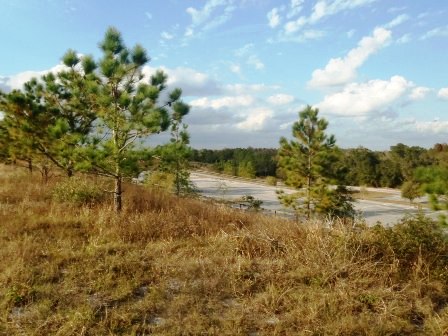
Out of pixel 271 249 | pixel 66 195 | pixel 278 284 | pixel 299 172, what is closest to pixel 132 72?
pixel 66 195

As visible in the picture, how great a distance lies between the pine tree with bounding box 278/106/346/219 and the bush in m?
17.4

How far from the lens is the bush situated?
8477 millimetres

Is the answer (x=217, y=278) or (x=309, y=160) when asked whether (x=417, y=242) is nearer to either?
(x=217, y=278)

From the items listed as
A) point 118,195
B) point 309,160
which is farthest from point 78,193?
point 309,160

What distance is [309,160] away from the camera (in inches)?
975

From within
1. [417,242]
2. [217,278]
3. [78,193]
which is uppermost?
[78,193]

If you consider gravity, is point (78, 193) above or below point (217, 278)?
above

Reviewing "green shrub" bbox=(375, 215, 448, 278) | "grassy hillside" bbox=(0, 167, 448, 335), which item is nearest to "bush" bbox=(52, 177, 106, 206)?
"grassy hillside" bbox=(0, 167, 448, 335)

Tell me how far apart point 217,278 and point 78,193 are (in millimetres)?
5297

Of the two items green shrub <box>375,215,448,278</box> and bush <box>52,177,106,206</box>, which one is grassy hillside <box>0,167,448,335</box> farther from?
bush <box>52,177,106,206</box>

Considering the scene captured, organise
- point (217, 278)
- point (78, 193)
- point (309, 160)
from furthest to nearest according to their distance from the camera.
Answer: point (309, 160) < point (78, 193) < point (217, 278)

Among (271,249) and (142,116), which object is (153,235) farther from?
(142,116)

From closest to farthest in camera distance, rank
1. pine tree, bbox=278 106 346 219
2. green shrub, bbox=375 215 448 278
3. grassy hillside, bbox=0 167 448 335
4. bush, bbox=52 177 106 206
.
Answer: grassy hillside, bbox=0 167 448 335
green shrub, bbox=375 215 448 278
bush, bbox=52 177 106 206
pine tree, bbox=278 106 346 219

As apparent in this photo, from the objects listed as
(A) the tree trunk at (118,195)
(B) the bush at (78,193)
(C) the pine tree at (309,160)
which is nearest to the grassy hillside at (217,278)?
(A) the tree trunk at (118,195)
